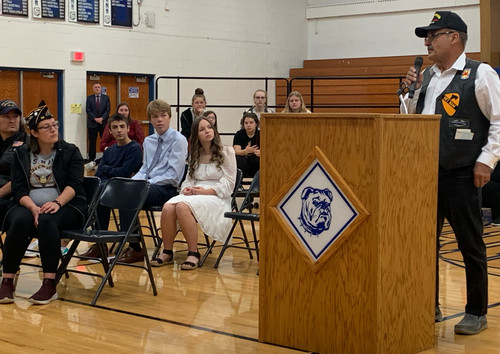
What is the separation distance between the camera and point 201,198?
6281 mm

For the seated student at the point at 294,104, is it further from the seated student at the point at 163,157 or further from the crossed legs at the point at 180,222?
the crossed legs at the point at 180,222

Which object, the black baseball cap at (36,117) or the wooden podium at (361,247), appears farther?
the black baseball cap at (36,117)

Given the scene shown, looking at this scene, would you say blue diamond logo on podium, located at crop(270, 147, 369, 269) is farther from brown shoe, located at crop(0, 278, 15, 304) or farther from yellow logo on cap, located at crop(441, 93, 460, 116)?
brown shoe, located at crop(0, 278, 15, 304)

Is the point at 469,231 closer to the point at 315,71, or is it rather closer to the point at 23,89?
the point at 23,89

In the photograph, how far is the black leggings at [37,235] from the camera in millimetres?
5016

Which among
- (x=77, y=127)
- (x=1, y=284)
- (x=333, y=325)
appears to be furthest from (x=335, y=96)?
(x=333, y=325)

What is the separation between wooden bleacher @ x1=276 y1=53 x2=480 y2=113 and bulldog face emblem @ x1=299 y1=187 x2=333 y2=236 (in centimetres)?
1146

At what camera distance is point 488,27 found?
1073 centimetres

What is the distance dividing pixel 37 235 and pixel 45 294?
1.28 ft

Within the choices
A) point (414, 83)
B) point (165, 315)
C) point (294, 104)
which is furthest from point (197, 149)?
point (294, 104)

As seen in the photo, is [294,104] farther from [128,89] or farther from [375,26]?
[375,26]

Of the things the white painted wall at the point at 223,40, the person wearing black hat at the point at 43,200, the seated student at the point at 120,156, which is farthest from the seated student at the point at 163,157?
the white painted wall at the point at 223,40

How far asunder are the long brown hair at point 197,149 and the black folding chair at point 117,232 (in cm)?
98

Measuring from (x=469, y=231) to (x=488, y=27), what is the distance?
24.2ft
